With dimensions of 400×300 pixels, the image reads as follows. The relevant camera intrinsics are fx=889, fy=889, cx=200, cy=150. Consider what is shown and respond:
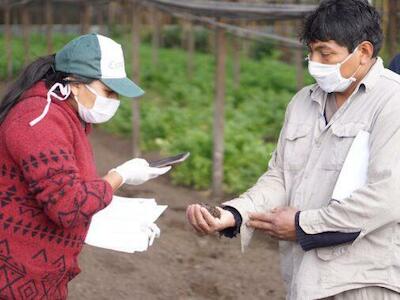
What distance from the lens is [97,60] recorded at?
3.14 meters

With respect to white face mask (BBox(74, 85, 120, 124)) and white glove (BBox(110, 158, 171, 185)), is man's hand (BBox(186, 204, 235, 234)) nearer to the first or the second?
white glove (BBox(110, 158, 171, 185))

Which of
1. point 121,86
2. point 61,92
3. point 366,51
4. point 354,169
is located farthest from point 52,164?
point 366,51

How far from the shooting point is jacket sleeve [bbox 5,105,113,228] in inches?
115

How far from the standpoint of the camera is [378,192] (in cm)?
296

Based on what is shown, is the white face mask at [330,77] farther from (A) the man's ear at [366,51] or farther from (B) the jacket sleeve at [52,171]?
(B) the jacket sleeve at [52,171]

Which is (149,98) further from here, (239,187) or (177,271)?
(177,271)

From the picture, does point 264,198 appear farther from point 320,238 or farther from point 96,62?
point 96,62

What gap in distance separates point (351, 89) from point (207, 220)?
28.0 inches

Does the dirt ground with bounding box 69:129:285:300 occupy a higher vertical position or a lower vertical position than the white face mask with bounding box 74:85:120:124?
lower

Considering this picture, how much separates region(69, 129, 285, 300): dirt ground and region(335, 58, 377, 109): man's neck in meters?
2.64

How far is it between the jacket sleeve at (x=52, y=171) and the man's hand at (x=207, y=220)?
0.44 metres

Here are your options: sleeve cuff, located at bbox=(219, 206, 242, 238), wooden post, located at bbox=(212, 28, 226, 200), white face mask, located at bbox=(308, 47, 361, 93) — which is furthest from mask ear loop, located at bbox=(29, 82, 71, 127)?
wooden post, located at bbox=(212, 28, 226, 200)

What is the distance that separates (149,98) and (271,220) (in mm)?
8374

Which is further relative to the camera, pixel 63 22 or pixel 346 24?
pixel 63 22
